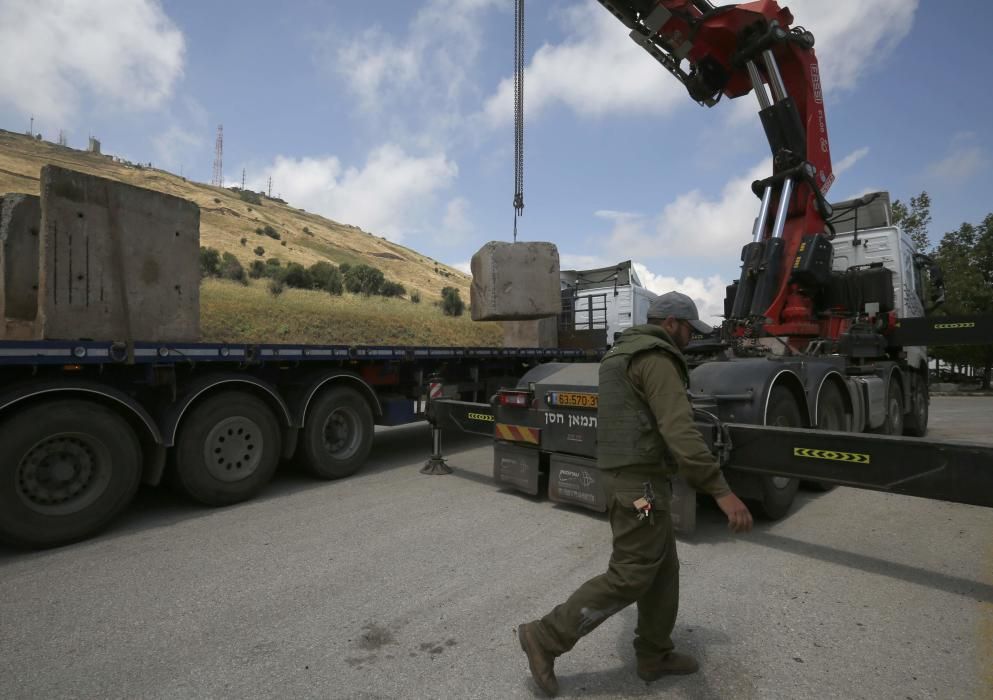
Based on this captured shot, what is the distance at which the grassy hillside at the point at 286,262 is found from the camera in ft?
70.1

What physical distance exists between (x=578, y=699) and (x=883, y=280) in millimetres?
7668

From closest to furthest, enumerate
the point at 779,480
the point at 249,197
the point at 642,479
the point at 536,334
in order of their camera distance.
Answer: the point at 642,479
the point at 779,480
the point at 536,334
the point at 249,197

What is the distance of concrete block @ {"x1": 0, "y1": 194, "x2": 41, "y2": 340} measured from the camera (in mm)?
5016

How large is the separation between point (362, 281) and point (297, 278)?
5.70m

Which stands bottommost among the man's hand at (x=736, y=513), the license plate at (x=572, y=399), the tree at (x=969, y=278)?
the man's hand at (x=736, y=513)

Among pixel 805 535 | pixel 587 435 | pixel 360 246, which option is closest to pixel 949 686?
pixel 805 535

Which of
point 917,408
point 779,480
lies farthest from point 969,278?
point 779,480

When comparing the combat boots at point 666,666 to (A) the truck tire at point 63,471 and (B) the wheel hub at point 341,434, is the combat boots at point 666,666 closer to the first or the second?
(A) the truck tire at point 63,471

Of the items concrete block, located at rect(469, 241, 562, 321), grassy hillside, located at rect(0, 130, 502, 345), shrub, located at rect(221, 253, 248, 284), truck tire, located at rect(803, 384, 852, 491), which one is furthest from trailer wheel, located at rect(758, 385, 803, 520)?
shrub, located at rect(221, 253, 248, 284)

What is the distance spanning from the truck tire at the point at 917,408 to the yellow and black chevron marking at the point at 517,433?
708 centimetres

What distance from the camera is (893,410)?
7902 mm

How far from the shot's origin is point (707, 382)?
4.86 meters

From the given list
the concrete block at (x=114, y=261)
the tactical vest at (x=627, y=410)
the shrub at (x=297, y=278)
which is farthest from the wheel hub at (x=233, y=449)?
the shrub at (x=297, y=278)

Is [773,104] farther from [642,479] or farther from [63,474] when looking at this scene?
[63,474]
